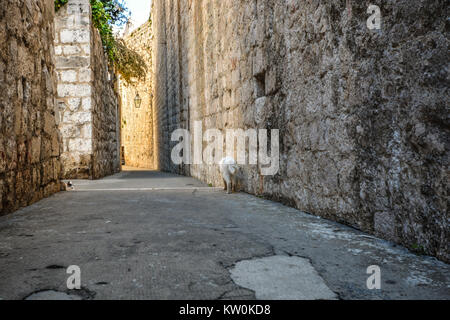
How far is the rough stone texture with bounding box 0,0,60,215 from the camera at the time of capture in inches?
108

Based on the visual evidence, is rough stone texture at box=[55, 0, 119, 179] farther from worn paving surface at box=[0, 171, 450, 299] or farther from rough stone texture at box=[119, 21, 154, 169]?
rough stone texture at box=[119, 21, 154, 169]

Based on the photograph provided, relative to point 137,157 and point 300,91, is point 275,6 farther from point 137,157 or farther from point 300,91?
point 137,157

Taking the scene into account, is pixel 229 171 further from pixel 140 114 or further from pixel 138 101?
pixel 140 114

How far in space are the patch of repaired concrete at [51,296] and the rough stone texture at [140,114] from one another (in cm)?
1199

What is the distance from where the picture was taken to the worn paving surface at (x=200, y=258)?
129 centimetres

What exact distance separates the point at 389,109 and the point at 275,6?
77.2 inches

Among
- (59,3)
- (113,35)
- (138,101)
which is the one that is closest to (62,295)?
(59,3)

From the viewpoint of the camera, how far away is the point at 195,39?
23.4 feet

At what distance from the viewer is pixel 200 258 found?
165 cm

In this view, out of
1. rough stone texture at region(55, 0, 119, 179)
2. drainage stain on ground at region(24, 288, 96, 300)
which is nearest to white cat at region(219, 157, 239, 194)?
drainage stain on ground at region(24, 288, 96, 300)

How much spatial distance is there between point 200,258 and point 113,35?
9.99 meters

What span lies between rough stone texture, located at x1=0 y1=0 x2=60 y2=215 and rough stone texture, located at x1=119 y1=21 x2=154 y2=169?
28.6 feet

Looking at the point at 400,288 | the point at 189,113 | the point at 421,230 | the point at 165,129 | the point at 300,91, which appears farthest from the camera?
the point at 165,129
